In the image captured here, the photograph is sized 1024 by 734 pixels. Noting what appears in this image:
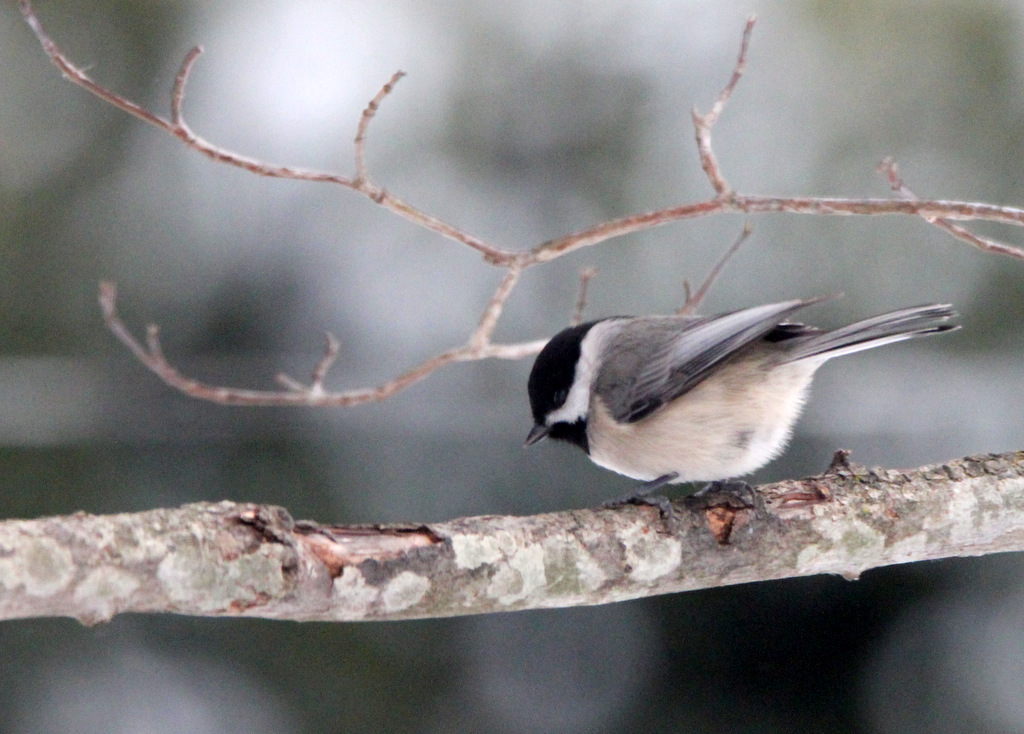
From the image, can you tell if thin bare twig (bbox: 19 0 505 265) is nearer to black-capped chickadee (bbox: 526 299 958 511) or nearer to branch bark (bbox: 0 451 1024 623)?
black-capped chickadee (bbox: 526 299 958 511)

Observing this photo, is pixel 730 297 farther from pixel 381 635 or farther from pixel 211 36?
pixel 211 36

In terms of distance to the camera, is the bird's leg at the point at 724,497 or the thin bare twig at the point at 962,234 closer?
the bird's leg at the point at 724,497

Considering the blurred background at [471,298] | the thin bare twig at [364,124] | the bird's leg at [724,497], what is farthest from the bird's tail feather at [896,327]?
the blurred background at [471,298]

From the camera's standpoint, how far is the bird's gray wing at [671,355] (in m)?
2.27

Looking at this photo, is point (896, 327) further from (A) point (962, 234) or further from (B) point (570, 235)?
(B) point (570, 235)

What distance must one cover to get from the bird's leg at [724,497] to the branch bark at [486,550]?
0.08ft

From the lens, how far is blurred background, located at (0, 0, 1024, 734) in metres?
3.13

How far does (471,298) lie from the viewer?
4000 mm

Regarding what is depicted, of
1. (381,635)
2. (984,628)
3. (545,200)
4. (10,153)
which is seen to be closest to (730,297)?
(545,200)

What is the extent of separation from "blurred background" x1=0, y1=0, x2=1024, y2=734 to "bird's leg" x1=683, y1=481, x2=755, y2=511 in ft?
4.18

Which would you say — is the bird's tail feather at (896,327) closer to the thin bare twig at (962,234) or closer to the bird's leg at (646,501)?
the thin bare twig at (962,234)

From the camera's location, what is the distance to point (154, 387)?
3.55 meters

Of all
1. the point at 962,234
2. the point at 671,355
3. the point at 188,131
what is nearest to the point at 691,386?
the point at 671,355

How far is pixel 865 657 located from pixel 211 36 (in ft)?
11.9
